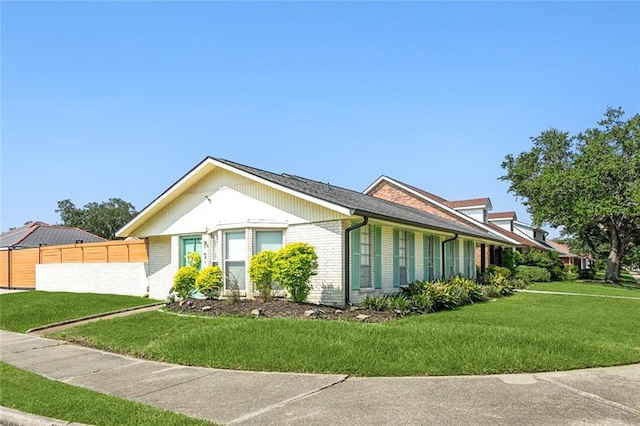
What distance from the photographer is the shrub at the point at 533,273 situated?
115 ft

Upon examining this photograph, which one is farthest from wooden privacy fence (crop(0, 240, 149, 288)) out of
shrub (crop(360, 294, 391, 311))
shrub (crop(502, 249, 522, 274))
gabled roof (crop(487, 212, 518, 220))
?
gabled roof (crop(487, 212, 518, 220))

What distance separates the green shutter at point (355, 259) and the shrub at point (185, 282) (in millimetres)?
5047

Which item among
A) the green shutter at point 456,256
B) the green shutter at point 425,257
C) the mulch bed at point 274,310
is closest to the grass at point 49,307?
the mulch bed at point 274,310

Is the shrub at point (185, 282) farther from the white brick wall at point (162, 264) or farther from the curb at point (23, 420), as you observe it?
the curb at point (23, 420)

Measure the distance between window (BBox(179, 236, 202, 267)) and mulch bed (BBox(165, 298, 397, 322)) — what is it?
3541 mm

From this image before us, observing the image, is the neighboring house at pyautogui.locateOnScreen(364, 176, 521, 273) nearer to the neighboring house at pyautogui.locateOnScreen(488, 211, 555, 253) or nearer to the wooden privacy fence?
the neighboring house at pyautogui.locateOnScreen(488, 211, 555, 253)

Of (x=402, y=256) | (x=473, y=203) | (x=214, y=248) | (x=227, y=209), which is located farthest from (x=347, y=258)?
(x=473, y=203)

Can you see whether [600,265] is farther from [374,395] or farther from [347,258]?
[374,395]

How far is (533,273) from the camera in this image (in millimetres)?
35312

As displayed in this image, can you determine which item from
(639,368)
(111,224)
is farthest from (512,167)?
(111,224)

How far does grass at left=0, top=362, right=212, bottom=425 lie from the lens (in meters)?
5.80

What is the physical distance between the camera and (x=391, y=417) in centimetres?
570

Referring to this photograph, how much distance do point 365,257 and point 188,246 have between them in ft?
21.6

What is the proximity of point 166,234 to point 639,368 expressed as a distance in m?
15.1
